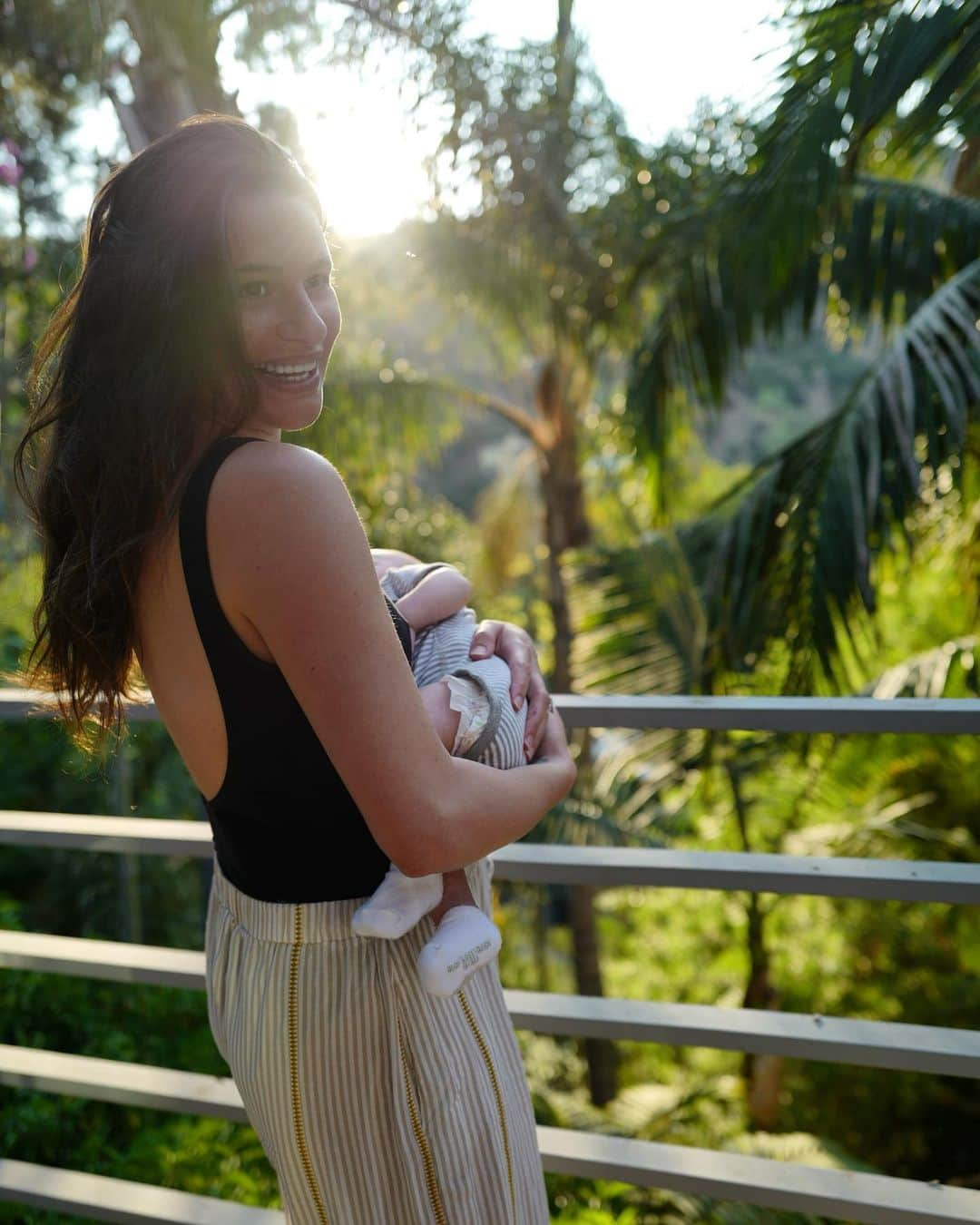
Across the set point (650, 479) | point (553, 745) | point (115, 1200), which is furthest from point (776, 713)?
point (650, 479)

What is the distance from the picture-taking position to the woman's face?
0.91 meters

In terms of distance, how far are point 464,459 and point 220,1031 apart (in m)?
35.8

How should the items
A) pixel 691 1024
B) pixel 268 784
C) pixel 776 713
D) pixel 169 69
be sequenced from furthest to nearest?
pixel 169 69
pixel 691 1024
pixel 776 713
pixel 268 784

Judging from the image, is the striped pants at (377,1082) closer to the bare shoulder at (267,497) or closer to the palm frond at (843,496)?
the bare shoulder at (267,497)

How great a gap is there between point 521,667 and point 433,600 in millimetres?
137

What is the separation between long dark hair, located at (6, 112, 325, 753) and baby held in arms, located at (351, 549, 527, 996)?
8.0 inches

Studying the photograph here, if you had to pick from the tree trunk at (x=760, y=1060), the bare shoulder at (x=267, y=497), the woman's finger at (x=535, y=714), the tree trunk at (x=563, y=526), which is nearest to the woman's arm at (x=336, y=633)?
the bare shoulder at (x=267, y=497)

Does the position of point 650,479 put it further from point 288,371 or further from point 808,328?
point 288,371

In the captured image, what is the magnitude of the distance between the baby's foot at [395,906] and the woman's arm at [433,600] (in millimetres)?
308

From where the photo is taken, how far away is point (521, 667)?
3.66 ft

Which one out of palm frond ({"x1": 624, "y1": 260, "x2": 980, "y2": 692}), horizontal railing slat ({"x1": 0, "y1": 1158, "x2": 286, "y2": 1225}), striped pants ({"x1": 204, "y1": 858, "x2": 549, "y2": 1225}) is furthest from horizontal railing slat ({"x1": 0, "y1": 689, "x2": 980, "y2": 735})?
palm frond ({"x1": 624, "y1": 260, "x2": 980, "y2": 692})

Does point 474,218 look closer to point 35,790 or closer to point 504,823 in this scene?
point 35,790

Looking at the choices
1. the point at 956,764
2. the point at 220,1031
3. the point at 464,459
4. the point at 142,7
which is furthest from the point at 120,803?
the point at 464,459

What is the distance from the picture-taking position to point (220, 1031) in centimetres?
113
